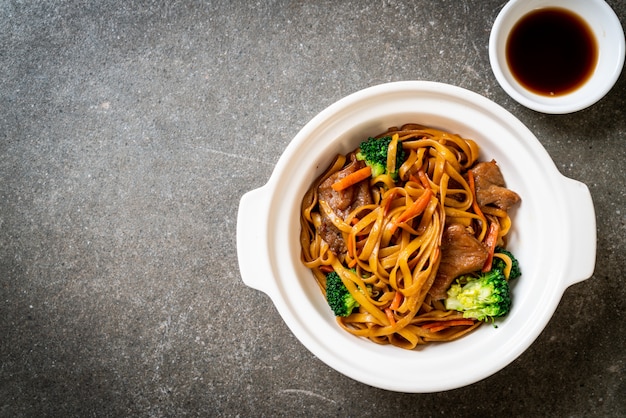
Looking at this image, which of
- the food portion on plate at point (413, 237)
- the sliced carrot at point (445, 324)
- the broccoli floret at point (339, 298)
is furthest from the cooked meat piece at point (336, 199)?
the sliced carrot at point (445, 324)

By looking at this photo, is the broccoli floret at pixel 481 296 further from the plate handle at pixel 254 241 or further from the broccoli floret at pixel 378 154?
the plate handle at pixel 254 241

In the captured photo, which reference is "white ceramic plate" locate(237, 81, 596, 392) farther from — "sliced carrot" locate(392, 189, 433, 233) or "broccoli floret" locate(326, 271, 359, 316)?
"sliced carrot" locate(392, 189, 433, 233)

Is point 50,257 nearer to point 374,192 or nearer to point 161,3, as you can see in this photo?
point 161,3

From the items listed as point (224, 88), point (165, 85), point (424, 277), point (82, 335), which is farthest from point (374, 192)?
point (82, 335)

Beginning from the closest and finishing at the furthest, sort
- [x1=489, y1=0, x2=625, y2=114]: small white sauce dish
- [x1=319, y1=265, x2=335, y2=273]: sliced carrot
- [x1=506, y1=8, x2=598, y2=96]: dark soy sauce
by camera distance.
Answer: [x1=319, y1=265, x2=335, y2=273]: sliced carrot
[x1=489, y1=0, x2=625, y2=114]: small white sauce dish
[x1=506, y1=8, x2=598, y2=96]: dark soy sauce

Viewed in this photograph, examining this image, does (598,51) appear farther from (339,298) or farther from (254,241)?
(254,241)

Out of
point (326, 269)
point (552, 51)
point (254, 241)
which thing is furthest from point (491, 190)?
point (254, 241)

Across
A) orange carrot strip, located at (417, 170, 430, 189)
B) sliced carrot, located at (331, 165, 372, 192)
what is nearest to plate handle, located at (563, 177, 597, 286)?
orange carrot strip, located at (417, 170, 430, 189)
